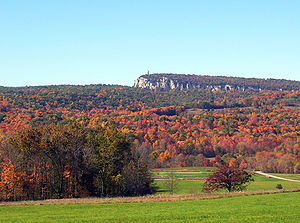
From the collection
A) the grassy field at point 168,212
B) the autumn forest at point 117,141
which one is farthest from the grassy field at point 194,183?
the grassy field at point 168,212

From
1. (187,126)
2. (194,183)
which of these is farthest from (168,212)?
(187,126)

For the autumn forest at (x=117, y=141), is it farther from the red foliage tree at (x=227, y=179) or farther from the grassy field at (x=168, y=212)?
the grassy field at (x=168, y=212)

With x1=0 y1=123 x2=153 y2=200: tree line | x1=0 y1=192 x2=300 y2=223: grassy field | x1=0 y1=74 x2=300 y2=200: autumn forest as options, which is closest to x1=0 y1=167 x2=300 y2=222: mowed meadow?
x1=0 y1=192 x2=300 y2=223: grassy field

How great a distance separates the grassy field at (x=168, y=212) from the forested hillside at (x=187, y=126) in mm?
73475

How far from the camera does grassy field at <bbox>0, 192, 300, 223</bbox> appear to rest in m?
25.7

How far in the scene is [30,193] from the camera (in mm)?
46625

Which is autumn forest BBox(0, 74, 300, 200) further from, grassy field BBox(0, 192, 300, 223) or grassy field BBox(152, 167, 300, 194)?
grassy field BBox(0, 192, 300, 223)

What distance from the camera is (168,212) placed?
28.6 meters

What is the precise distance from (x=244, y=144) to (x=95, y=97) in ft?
298

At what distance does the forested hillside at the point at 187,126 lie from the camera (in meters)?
126

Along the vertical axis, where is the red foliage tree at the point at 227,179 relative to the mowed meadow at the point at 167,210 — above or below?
below

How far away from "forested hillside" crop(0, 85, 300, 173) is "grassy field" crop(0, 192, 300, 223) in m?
73.5

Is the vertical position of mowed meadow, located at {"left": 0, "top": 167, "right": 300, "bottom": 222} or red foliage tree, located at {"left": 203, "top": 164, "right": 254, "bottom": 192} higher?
mowed meadow, located at {"left": 0, "top": 167, "right": 300, "bottom": 222}

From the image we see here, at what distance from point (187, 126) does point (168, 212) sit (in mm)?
135946
